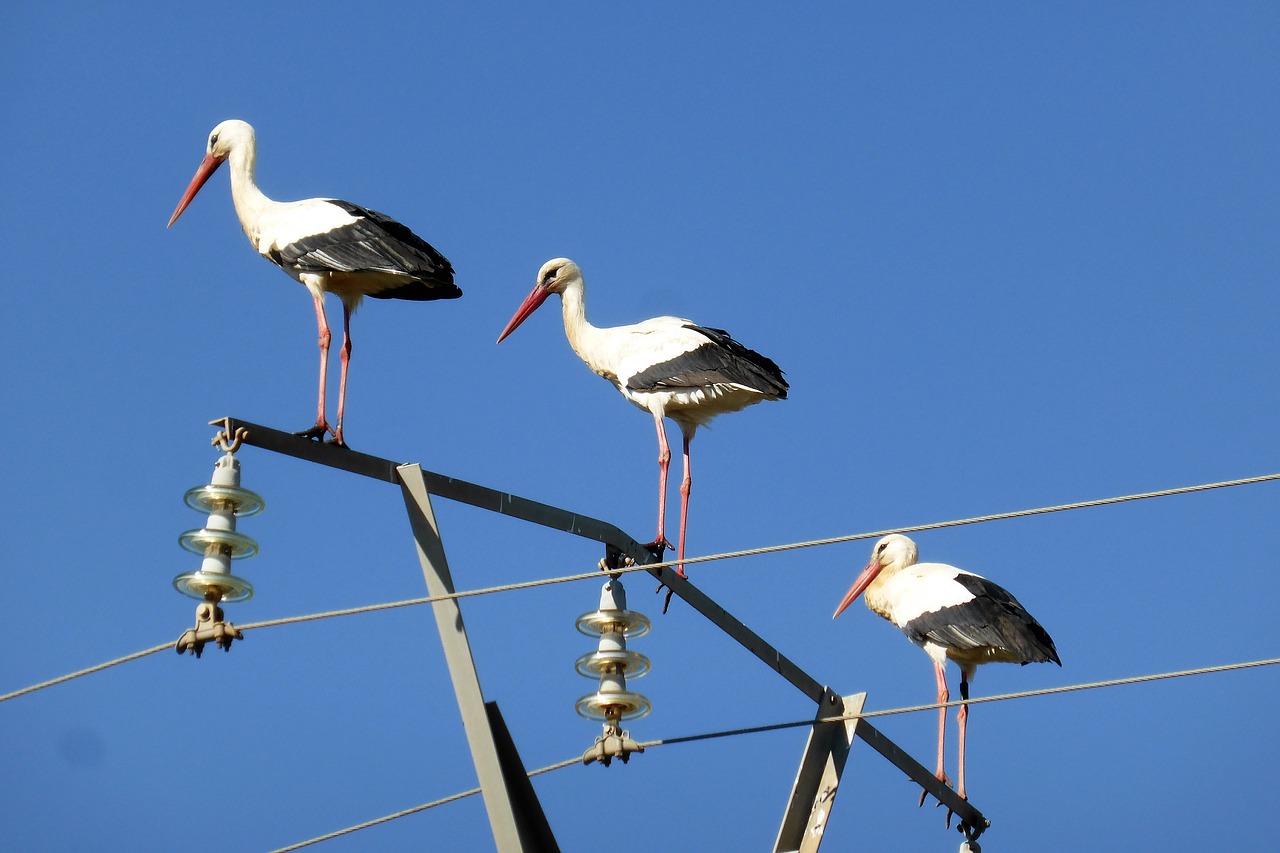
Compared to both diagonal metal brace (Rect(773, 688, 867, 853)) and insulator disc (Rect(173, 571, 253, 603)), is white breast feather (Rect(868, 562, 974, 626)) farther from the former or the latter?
insulator disc (Rect(173, 571, 253, 603))

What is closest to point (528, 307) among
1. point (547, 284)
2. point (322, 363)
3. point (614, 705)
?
point (547, 284)

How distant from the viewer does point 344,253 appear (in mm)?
10461

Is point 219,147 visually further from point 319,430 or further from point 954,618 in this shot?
point 954,618

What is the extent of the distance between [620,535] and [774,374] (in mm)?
3390

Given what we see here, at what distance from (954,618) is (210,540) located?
787 centimetres

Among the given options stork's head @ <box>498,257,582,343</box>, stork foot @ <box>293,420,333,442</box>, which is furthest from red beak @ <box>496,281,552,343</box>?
stork foot @ <box>293,420,333,442</box>

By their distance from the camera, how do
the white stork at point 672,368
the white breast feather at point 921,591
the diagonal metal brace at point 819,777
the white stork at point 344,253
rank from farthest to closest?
the white breast feather at point 921,591 → the white stork at point 672,368 → the white stork at point 344,253 → the diagonal metal brace at point 819,777

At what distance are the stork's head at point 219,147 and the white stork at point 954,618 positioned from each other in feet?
18.6

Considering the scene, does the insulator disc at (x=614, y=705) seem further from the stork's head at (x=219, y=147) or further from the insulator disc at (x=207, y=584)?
the stork's head at (x=219, y=147)

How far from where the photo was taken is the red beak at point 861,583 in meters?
15.6

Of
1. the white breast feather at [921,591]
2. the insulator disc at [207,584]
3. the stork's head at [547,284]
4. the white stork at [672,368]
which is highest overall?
the stork's head at [547,284]

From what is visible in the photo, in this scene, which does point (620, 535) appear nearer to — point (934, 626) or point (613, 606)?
point (613, 606)

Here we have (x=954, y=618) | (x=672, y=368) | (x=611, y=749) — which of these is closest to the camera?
(x=611, y=749)

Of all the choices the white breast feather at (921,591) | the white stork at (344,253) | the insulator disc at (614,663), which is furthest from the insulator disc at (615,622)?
the white breast feather at (921,591)
